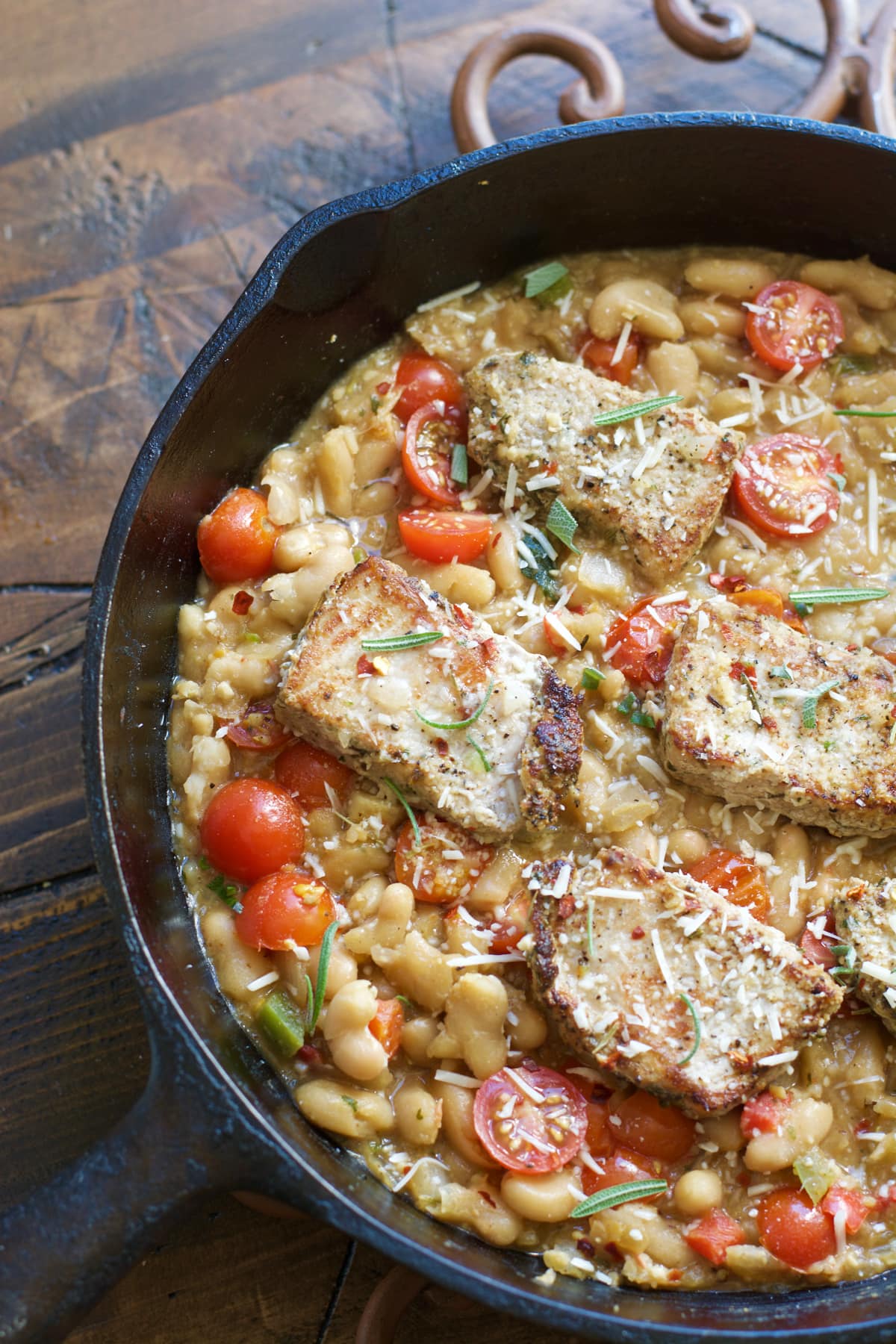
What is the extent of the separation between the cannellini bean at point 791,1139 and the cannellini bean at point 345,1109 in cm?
101

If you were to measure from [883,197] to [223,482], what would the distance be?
2.39 metres

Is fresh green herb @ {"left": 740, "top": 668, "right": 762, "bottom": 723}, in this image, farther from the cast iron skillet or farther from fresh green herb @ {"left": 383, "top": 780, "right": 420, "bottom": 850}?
the cast iron skillet

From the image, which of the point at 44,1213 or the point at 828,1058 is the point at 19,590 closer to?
the point at 44,1213

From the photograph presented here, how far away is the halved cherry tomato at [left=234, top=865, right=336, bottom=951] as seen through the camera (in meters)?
3.34

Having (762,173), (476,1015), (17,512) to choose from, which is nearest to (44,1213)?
(476,1015)

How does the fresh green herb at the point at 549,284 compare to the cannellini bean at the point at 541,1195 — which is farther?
the fresh green herb at the point at 549,284

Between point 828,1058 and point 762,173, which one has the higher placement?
point 762,173

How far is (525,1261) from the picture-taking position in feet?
10.7

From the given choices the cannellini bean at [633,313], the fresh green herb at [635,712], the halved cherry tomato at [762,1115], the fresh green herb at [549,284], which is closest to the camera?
the halved cherry tomato at [762,1115]

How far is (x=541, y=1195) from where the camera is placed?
3098 millimetres

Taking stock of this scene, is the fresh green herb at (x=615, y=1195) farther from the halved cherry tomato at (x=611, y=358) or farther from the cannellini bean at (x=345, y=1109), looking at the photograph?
the halved cherry tomato at (x=611, y=358)

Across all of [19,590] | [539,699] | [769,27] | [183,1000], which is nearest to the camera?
[183,1000]

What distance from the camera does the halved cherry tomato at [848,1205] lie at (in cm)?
316

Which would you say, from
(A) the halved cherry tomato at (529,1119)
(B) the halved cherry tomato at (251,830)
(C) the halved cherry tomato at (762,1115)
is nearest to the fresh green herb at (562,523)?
(B) the halved cherry tomato at (251,830)
